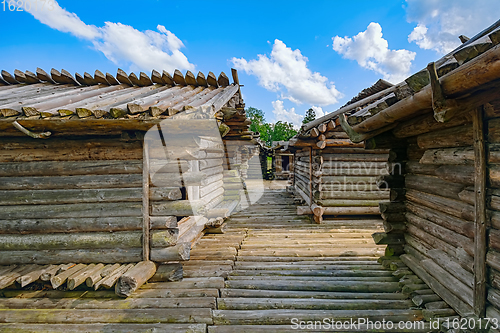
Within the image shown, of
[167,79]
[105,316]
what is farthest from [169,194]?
[167,79]

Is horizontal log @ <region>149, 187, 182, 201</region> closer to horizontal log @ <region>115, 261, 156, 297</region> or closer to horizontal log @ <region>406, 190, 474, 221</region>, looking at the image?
horizontal log @ <region>115, 261, 156, 297</region>

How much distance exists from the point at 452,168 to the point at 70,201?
5.84m

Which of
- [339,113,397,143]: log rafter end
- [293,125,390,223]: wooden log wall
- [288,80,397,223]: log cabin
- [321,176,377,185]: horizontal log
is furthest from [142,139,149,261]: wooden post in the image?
[321,176,377,185]: horizontal log

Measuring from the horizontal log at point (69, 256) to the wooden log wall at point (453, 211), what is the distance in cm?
463

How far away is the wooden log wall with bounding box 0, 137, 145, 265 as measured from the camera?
3717 mm

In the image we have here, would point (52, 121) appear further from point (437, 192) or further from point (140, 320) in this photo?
point (437, 192)

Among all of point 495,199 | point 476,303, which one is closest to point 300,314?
point 476,303

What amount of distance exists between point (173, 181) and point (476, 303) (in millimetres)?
4283

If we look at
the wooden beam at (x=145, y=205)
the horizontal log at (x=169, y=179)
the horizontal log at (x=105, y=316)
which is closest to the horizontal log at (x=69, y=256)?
the wooden beam at (x=145, y=205)

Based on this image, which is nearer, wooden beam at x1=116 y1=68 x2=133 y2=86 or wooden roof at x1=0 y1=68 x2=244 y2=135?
wooden roof at x1=0 y1=68 x2=244 y2=135

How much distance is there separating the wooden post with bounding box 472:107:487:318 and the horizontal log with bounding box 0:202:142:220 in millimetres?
4607

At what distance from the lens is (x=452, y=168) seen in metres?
2.94

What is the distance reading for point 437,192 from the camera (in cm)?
332

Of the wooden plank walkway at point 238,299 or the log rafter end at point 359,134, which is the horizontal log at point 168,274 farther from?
the log rafter end at point 359,134
